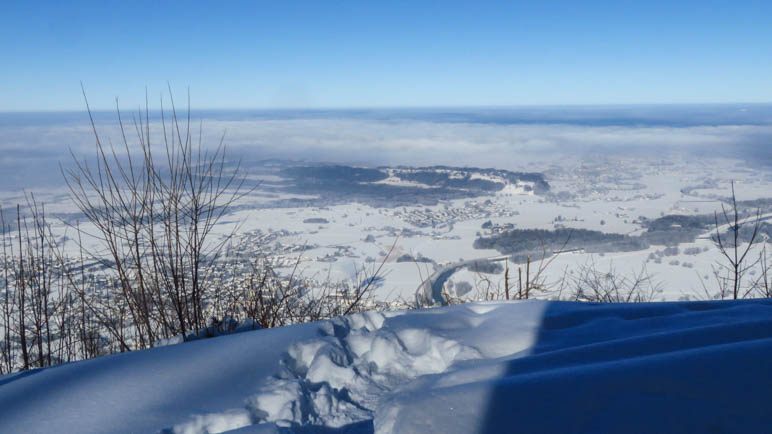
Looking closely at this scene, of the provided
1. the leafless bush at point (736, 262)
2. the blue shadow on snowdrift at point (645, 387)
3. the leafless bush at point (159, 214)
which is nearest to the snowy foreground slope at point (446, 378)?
the blue shadow on snowdrift at point (645, 387)

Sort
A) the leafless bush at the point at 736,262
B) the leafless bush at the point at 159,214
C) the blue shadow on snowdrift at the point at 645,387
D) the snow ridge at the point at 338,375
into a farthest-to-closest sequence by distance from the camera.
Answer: the leafless bush at the point at 736,262 → the leafless bush at the point at 159,214 → the snow ridge at the point at 338,375 → the blue shadow on snowdrift at the point at 645,387

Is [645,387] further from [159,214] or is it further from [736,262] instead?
[736,262]

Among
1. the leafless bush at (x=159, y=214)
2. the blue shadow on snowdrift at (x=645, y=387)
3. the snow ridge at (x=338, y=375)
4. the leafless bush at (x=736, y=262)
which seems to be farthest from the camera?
the leafless bush at (x=736, y=262)

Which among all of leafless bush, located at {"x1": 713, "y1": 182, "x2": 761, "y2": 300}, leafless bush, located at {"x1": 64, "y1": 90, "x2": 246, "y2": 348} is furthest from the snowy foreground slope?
leafless bush, located at {"x1": 713, "y1": 182, "x2": 761, "y2": 300}

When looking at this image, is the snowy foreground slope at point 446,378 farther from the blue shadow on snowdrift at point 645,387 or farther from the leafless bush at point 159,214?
the leafless bush at point 159,214

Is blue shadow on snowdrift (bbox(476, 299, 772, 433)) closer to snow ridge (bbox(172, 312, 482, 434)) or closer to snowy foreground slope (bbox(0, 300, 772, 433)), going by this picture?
snowy foreground slope (bbox(0, 300, 772, 433))

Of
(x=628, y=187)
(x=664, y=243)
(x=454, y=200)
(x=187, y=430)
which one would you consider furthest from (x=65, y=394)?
(x=628, y=187)

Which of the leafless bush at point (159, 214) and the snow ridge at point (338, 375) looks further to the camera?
the leafless bush at point (159, 214)

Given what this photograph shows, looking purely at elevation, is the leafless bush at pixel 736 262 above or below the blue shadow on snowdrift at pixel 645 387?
below
